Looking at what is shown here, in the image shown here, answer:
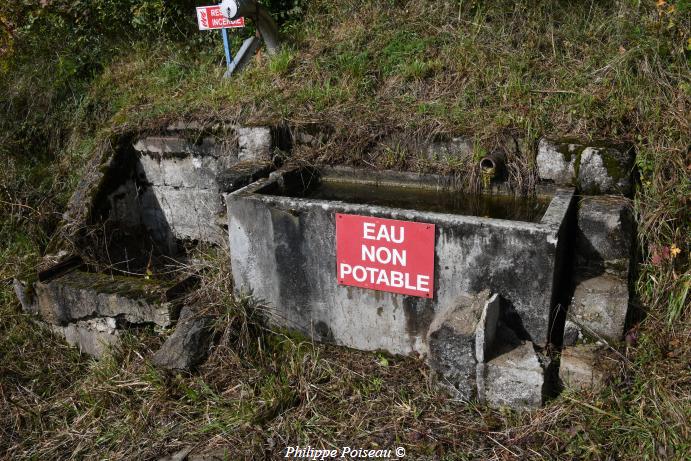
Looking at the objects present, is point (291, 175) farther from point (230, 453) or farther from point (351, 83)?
point (230, 453)

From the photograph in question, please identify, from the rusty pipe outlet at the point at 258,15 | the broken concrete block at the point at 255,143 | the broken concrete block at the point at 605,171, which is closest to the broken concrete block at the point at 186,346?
the broken concrete block at the point at 255,143

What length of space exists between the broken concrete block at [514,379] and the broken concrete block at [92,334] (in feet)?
8.89

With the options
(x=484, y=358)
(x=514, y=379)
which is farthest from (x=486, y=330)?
(x=514, y=379)

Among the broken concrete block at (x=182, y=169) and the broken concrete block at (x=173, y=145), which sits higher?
the broken concrete block at (x=173, y=145)

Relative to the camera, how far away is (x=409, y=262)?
3.57m

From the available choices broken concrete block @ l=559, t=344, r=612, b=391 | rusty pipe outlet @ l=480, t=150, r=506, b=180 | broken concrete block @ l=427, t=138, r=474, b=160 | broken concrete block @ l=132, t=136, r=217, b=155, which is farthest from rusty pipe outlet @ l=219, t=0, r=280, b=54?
broken concrete block @ l=559, t=344, r=612, b=391

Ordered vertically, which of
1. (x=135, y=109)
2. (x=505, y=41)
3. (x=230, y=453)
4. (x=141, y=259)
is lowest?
(x=230, y=453)

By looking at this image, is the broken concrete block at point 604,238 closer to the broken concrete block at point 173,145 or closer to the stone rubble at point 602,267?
the stone rubble at point 602,267

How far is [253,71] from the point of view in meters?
6.18

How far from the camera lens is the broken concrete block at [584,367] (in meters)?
3.25

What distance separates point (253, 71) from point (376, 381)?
12.5ft

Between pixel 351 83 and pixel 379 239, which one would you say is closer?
pixel 379 239

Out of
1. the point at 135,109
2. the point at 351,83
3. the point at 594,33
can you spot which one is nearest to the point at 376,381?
the point at 351,83

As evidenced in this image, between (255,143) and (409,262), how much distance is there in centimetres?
205
